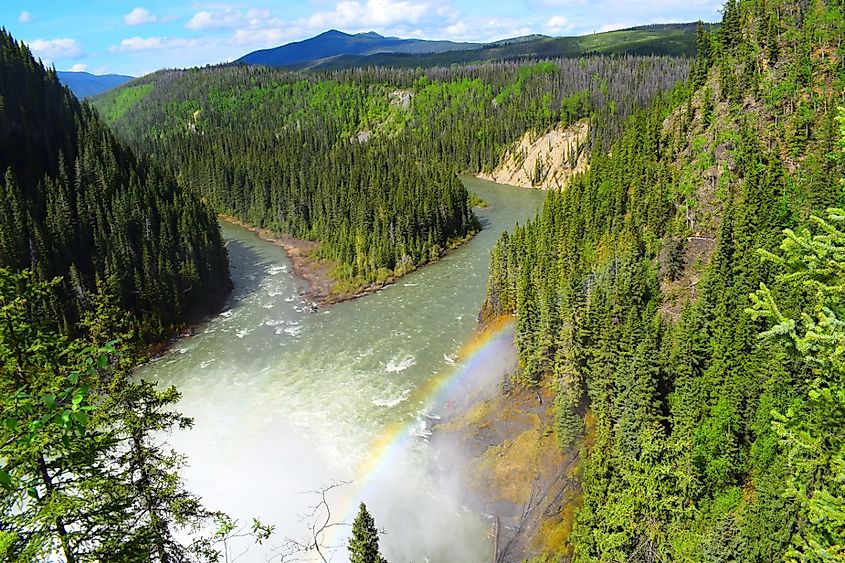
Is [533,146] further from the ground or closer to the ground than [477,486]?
further from the ground

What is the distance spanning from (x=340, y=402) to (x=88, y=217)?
51.3m

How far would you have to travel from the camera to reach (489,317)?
6694 centimetres

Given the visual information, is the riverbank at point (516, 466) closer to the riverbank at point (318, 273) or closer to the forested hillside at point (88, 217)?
the riverbank at point (318, 273)

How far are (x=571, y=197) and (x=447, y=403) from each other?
131 feet

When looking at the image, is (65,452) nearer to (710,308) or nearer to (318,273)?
(710,308)

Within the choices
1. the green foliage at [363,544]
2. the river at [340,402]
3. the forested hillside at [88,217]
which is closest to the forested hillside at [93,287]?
the forested hillside at [88,217]

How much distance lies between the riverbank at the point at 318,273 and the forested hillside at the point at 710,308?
74.4 feet

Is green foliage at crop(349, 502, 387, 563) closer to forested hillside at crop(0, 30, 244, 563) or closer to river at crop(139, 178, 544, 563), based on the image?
river at crop(139, 178, 544, 563)

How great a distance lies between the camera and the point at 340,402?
174ft

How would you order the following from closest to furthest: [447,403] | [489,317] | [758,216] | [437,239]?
[758,216] < [447,403] < [489,317] < [437,239]

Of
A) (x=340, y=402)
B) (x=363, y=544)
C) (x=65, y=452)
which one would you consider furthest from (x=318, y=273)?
(x=65, y=452)

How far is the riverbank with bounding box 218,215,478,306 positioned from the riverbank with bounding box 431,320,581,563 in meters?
36.2

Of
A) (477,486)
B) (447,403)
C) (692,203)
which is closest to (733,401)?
(477,486)

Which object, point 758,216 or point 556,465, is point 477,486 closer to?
point 556,465
